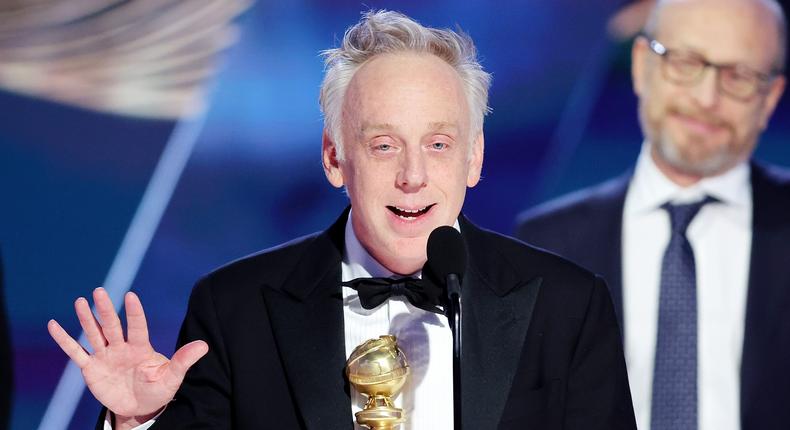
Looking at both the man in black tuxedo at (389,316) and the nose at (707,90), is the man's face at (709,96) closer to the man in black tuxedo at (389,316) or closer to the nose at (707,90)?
the nose at (707,90)

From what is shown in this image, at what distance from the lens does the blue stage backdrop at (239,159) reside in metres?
4.00

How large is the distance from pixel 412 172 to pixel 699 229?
2047 mm

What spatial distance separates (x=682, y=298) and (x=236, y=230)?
1.73 metres

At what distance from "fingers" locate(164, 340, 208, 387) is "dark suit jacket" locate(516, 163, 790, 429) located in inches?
83.5

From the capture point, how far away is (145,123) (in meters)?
4.07

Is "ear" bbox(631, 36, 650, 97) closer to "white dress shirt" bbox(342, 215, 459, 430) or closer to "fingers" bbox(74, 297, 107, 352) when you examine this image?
"white dress shirt" bbox(342, 215, 459, 430)

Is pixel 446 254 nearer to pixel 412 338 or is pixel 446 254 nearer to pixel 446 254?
pixel 446 254

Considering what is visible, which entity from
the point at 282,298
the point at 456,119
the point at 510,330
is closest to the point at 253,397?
the point at 282,298

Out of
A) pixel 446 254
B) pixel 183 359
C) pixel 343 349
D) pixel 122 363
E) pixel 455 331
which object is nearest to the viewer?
pixel 455 331

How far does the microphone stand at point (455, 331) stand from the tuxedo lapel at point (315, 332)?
58 centimetres

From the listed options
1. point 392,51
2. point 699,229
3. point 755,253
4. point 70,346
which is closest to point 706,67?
point 699,229

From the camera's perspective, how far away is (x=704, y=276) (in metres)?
4.00

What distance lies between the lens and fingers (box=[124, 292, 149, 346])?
2.26 meters

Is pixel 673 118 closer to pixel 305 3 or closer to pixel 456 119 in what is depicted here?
pixel 305 3
